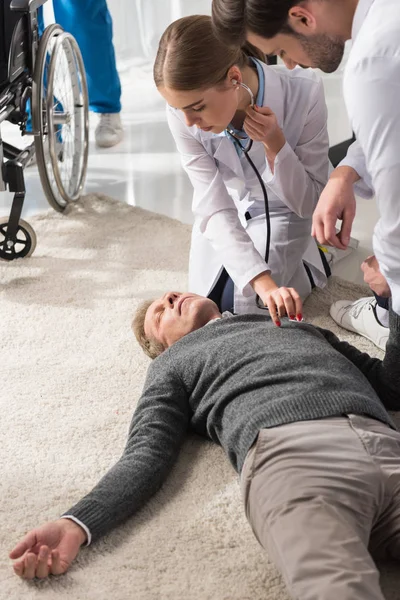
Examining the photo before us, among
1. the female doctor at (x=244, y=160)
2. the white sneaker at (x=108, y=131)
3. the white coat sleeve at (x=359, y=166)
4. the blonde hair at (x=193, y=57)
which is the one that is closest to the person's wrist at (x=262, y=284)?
the female doctor at (x=244, y=160)

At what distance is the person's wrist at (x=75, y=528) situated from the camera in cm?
143

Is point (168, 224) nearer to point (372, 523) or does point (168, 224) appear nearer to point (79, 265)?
point (79, 265)

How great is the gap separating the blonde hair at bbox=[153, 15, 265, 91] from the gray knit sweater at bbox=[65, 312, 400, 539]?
539mm

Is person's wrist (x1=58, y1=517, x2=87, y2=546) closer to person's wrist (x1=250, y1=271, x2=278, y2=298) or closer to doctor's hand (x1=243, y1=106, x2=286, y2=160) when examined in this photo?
person's wrist (x1=250, y1=271, x2=278, y2=298)

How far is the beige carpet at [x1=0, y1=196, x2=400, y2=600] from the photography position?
55.2 inches

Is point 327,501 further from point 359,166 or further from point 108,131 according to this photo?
point 108,131

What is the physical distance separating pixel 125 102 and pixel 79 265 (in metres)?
2.05

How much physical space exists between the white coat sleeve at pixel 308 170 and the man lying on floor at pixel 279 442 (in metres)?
0.45

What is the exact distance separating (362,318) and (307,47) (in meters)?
0.97

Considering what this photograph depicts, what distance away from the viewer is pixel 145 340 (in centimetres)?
193

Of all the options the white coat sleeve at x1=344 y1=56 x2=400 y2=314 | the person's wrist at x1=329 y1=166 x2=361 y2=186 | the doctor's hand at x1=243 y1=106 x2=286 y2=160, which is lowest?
the doctor's hand at x1=243 y1=106 x2=286 y2=160

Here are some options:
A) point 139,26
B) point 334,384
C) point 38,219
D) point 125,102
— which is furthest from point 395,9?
point 139,26

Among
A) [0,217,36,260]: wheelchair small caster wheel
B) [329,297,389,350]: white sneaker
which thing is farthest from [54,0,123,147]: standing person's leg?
[329,297,389,350]: white sneaker

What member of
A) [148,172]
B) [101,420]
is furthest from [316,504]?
[148,172]
